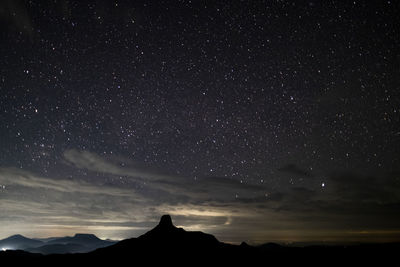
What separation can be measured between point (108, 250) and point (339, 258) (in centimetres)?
8536

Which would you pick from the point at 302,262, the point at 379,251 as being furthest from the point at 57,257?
the point at 379,251

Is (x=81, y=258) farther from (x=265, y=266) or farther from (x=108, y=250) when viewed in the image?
(x=265, y=266)

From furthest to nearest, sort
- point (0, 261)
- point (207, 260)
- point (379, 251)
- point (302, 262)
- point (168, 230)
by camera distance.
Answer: point (379, 251), point (168, 230), point (302, 262), point (207, 260), point (0, 261)

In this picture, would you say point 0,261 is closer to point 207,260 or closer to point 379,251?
point 207,260

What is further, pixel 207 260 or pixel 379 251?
pixel 379 251

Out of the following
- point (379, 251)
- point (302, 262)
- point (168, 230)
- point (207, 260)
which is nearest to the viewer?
point (207, 260)

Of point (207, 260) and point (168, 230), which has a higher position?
point (168, 230)

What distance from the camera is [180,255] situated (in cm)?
9462

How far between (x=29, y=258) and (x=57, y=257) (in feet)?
29.6

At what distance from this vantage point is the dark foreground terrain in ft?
281

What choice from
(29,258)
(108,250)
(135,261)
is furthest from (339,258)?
(29,258)

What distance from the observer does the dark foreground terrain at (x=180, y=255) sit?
85562 mm

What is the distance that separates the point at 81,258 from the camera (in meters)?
86.4

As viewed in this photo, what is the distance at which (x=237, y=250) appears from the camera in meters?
106
